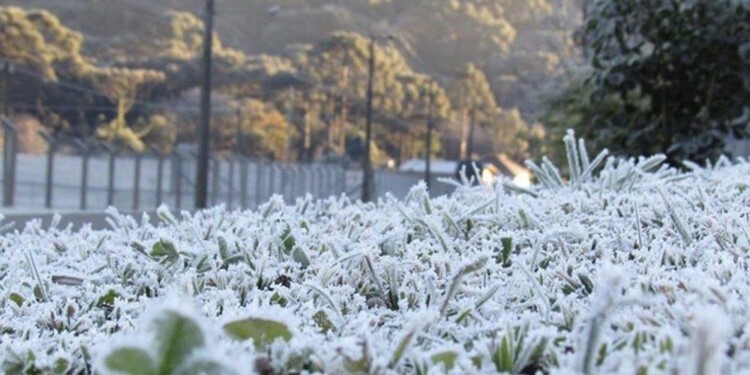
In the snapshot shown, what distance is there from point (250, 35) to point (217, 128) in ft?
57.2

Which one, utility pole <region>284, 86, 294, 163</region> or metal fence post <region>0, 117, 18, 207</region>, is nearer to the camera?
metal fence post <region>0, 117, 18, 207</region>

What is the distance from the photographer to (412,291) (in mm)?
1942

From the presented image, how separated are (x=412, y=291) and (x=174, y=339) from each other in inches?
33.7

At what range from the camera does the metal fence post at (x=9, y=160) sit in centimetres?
1333

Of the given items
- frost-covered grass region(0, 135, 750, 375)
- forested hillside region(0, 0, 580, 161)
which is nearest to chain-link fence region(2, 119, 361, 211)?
frost-covered grass region(0, 135, 750, 375)

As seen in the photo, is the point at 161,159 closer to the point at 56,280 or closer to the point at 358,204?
the point at 358,204

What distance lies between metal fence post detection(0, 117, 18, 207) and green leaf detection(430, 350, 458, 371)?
12.9 meters

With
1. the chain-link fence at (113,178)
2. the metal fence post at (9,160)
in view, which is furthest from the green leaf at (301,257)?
the metal fence post at (9,160)

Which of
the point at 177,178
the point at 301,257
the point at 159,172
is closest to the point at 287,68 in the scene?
the point at 177,178

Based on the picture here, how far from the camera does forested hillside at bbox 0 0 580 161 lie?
61688 millimetres

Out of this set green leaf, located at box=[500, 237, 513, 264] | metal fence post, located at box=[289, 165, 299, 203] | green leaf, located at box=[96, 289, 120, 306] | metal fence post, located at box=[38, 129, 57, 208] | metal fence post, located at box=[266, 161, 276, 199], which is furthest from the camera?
metal fence post, located at box=[289, 165, 299, 203]

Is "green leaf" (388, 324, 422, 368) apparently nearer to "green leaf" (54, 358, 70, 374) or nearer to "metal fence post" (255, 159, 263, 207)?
"green leaf" (54, 358, 70, 374)

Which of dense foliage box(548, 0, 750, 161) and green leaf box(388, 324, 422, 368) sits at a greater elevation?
dense foliage box(548, 0, 750, 161)

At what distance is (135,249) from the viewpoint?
8.73 ft
